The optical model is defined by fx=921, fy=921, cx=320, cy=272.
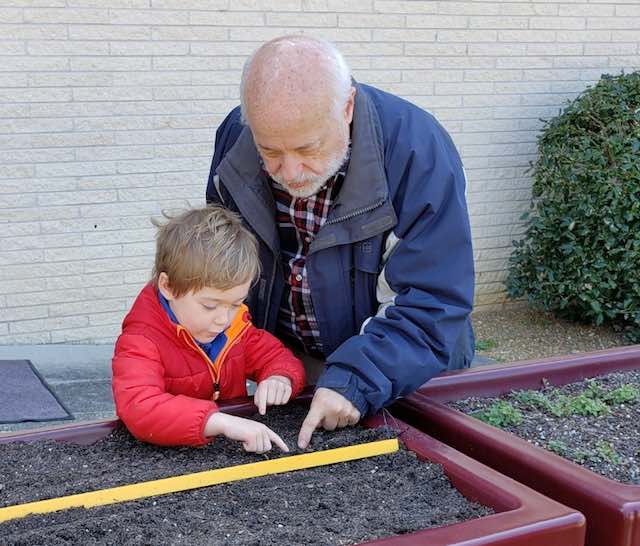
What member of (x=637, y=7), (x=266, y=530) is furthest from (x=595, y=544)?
(x=637, y=7)

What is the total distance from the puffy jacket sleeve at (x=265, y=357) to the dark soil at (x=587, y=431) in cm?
43

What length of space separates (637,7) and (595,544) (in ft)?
19.8

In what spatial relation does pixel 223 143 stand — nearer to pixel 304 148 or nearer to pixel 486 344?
pixel 304 148

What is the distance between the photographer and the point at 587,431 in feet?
7.63

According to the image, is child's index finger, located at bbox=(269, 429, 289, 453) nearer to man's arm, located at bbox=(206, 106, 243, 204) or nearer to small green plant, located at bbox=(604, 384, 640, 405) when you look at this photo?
man's arm, located at bbox=(206, 106, 243, 204)

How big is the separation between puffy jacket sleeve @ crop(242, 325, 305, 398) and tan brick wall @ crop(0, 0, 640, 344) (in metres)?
3.02

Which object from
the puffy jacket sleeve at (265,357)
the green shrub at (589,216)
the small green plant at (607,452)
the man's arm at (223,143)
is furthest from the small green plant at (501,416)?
the green shrub at (589,216)

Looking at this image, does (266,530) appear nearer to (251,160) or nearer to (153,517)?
(153,517)

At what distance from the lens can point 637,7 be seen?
6949mm

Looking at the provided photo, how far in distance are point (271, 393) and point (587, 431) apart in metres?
0.80

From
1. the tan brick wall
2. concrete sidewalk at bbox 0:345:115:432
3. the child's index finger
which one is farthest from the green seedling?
the child's index finger

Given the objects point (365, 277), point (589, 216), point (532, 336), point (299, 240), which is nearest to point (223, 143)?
point (299, 240)

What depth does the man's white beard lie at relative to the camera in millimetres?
2316

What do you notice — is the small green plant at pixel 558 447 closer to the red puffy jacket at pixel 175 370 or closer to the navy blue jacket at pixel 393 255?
the navy blue jacket at pixel 393 255
